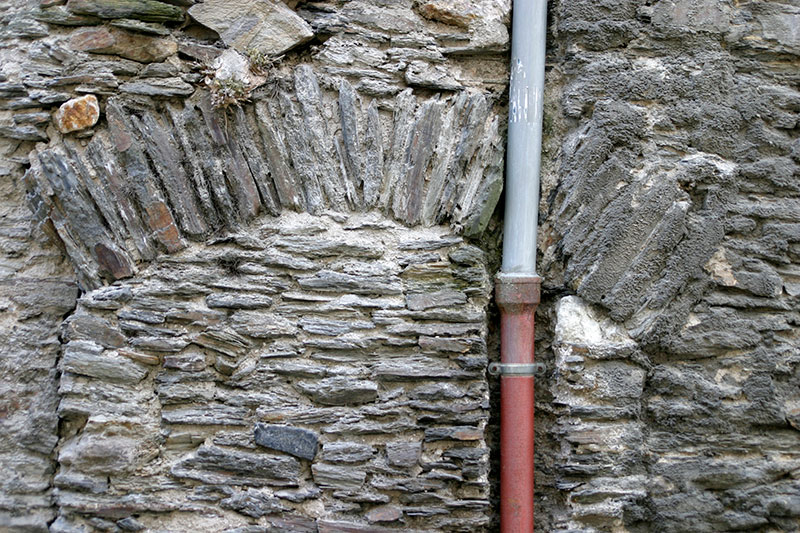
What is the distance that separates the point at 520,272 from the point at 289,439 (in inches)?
42.8

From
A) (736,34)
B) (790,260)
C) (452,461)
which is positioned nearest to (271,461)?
(452,461)

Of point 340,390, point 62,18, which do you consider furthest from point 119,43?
point 340,390

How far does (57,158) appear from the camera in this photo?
93.7 inches

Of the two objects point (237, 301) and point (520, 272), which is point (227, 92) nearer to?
point (237, 301)

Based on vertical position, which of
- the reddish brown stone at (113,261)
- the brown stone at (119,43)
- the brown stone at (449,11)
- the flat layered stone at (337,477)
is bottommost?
the flat layered stone at (337,477)

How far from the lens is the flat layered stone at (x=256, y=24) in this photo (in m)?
2.47

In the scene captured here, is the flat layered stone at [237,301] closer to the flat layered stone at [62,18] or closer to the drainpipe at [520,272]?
the drainpipe at [520,272]

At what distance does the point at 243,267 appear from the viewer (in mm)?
2395

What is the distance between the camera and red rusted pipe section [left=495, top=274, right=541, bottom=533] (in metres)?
2.38

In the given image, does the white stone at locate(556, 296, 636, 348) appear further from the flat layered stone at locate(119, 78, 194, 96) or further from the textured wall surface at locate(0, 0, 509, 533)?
the flat layered stone at locate(119, 78, 194, 96)

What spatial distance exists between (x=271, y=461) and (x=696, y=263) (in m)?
1.82

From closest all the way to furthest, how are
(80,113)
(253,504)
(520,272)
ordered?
(253,504) → (80,113) → (520,272)

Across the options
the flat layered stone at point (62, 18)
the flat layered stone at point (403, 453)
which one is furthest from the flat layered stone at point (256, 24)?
the flat layered stone at point (403, 453)

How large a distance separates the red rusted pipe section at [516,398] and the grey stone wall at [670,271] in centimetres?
12
